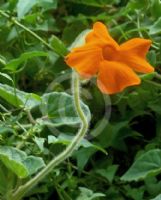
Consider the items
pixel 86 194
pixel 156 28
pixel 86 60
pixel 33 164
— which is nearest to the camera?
pixel 86 60

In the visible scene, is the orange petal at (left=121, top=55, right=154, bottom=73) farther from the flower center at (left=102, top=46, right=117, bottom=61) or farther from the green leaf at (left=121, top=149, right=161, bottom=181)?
the green leaf at (left=121, top=149, right=161, bottom=181)

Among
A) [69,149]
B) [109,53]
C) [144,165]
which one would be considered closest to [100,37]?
[109,53]

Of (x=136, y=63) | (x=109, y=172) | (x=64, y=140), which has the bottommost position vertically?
(x=109, y=172)

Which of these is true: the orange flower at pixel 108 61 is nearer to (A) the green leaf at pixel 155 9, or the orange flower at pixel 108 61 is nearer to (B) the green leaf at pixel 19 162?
(B) the green leaf at pixel 19 162

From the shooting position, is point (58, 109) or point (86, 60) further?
point (58, 109)

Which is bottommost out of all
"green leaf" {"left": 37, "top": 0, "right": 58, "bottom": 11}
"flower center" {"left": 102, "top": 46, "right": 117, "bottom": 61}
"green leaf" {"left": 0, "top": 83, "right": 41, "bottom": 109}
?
"green leaf" {"left": 0, "top": 83, "right": 41, "bottom": 109}

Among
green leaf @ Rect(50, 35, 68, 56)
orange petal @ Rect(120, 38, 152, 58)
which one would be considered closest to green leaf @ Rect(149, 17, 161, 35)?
green leaf @ Rect(50, 35, 68, 56)

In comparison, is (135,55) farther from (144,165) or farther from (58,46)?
(58,46)
